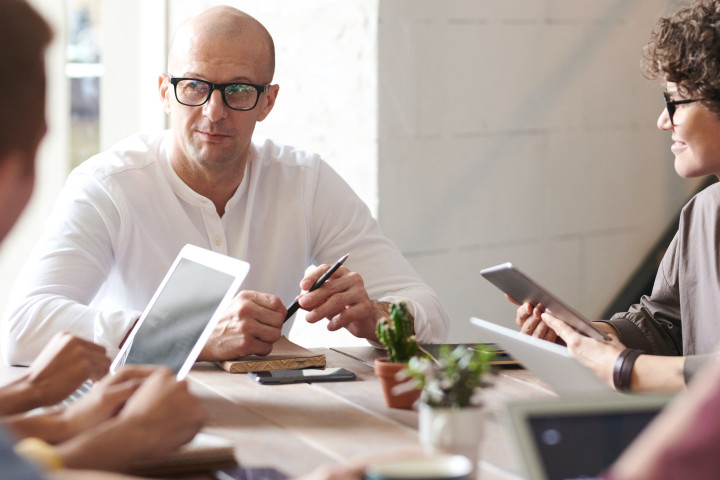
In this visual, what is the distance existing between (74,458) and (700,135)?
5.24ft

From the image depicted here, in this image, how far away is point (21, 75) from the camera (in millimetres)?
1058

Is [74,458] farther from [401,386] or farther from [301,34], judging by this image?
[301,34]

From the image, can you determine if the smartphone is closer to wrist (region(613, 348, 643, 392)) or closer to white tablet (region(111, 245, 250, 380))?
white tablet (region(111, 245, 250, 380))

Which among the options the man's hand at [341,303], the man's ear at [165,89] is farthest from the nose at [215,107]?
the man's hand at [341,303]

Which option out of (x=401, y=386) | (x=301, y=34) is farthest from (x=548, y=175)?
(x=401, y=386)

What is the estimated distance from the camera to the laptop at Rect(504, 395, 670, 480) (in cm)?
101

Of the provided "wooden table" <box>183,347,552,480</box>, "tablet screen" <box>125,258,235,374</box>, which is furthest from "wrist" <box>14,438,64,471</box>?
"tablet screen" <box>125,258,235,374</box>

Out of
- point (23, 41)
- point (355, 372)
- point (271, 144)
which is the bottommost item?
point (355, 372)

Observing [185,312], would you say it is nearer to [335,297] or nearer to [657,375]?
[335,297]

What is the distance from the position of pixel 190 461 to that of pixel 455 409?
375 millimetres

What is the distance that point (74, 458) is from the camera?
3.72 feet

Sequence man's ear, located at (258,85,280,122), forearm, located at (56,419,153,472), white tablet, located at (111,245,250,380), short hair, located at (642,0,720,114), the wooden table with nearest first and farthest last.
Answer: forearm, located at (56,419,153,472)
the wooden table
white tablet, located at (111,245,250,380)
short hair, located at (642,0,720,114)
man's ear, located at (258,85,280,122)

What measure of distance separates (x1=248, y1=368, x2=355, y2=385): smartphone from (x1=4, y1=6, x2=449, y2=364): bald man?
191mm

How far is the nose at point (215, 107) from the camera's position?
2.37 m
